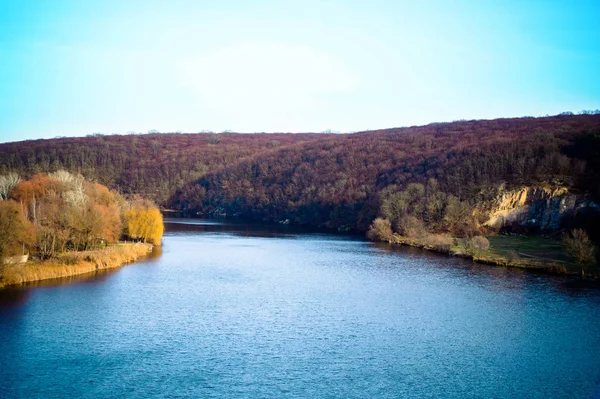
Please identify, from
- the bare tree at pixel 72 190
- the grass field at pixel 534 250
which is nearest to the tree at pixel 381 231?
the grass field at pixel 534 250

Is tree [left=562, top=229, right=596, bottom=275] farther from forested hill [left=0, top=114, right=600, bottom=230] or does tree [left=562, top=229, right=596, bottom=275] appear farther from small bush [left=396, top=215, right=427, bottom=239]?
forested hill [left=0, top=114, right=600, bottom=230]

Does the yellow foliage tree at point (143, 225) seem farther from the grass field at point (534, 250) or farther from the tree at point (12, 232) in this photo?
the grass field at point (534, 250)

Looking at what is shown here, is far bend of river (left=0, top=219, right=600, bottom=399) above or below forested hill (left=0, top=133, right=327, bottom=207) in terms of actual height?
below

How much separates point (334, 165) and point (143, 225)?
7375 centimetres

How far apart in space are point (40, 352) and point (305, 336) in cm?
1178

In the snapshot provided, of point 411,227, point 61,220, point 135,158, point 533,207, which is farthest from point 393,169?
point 135,158

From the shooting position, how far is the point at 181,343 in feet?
80.3

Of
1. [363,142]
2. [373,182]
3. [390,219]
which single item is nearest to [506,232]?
[390,219]

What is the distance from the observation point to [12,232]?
1291 inches

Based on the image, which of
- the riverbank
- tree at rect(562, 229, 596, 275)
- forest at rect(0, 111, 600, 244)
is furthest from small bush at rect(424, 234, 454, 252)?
tree at rect(562, 229, 596, 275)

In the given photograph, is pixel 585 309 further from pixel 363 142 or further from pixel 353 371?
pixel 363 142

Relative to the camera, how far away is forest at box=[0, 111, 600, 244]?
7400 centimetres

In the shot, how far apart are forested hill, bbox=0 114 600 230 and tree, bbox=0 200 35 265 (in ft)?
179

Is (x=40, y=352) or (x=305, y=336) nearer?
(x=40, y=352)
